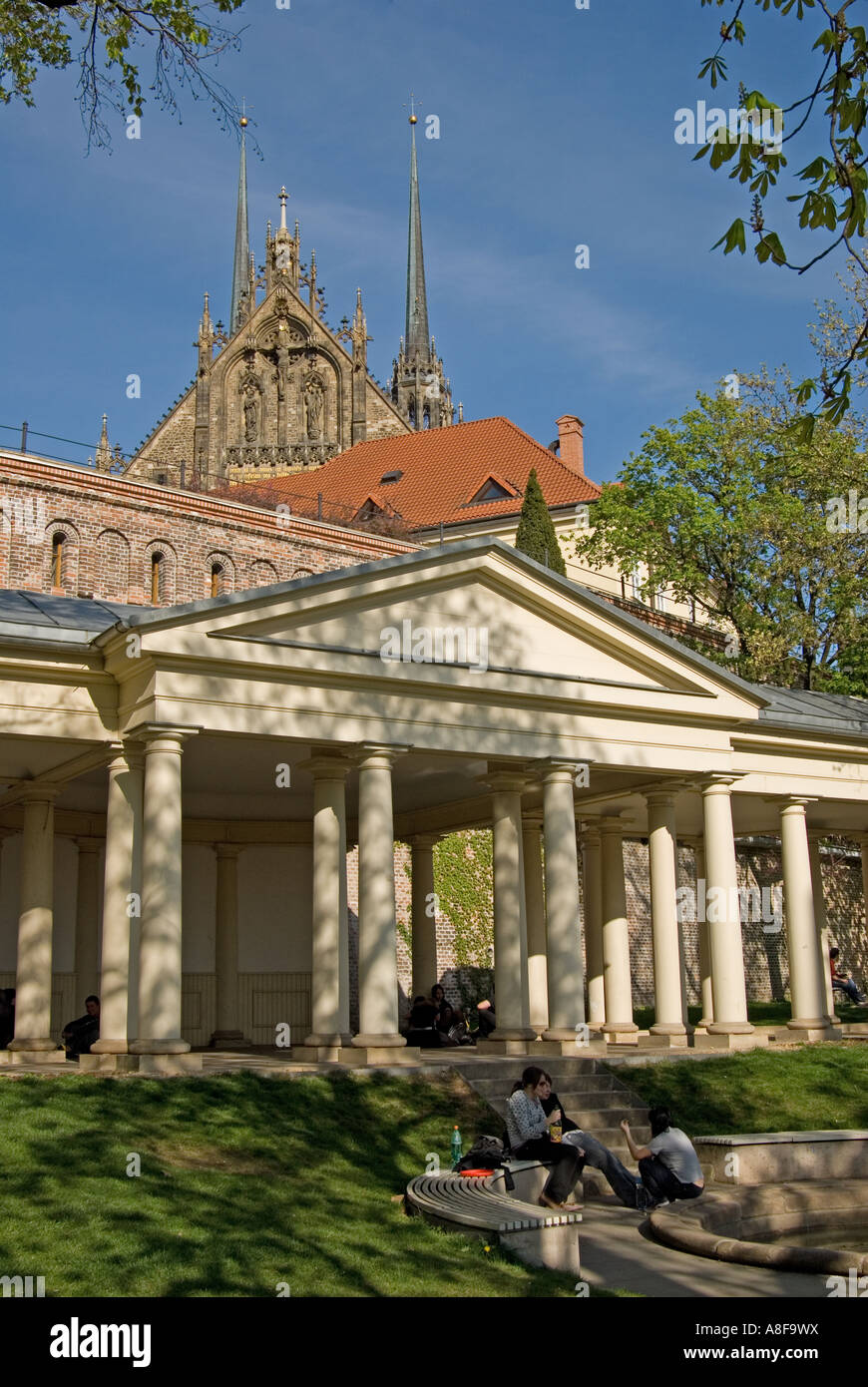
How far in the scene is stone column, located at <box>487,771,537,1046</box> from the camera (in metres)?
20.8

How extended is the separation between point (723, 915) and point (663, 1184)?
865cm

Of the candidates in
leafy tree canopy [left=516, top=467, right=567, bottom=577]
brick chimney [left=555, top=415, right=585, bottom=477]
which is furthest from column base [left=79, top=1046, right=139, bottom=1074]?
brick chimney [left=555, top=415, right=585, bottom=477]

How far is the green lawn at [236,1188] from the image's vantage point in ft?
31.4

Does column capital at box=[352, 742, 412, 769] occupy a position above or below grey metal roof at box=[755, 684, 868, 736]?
below

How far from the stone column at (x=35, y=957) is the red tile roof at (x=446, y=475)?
31.2 metres

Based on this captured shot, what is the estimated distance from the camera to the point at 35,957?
→ 20250 millimetres

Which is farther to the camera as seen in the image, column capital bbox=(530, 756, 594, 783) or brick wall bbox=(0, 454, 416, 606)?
brick wall bbox=(0, 454, 416, 606)

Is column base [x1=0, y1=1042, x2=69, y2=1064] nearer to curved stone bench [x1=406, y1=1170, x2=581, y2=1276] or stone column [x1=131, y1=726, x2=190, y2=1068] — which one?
stone column [x1=131, y1=726, x2=190, y2=1068]

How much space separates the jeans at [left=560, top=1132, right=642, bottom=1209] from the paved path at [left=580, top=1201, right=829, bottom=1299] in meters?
1.01

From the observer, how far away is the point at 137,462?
8050 cm

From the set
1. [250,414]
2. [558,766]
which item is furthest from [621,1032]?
[250,414]

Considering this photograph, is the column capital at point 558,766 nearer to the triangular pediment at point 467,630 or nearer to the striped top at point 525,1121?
the triangular pediment at point 467,630
